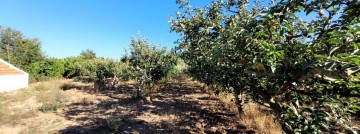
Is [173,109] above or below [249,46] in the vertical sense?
below

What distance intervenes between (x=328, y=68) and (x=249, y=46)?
Result: 3.66 feet

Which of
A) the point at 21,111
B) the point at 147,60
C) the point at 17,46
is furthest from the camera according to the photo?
the point at 17,46

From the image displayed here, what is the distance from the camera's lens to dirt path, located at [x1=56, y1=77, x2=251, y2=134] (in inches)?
285

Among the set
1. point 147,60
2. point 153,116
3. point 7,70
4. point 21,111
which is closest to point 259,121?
point 153,116

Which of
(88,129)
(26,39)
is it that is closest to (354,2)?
(88,129)

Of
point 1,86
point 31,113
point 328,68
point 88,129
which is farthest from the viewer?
point 1,86

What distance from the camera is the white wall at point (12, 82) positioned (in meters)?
15.8

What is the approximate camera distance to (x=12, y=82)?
16.5 metres

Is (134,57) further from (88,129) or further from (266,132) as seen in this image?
(266,132)

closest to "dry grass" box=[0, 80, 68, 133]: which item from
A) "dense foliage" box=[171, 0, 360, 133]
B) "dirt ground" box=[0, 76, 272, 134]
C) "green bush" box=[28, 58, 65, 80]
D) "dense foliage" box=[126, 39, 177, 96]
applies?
"dirt ground" box=[0, 76, 272, 134]

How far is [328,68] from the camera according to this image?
4.85ft

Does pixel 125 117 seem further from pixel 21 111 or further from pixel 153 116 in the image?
pixel 21 111

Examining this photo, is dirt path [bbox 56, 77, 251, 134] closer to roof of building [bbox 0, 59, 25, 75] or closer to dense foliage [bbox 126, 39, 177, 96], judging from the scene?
dense foliage [bbox 126, 39, 177, 96]

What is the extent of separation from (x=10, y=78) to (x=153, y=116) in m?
13.8
